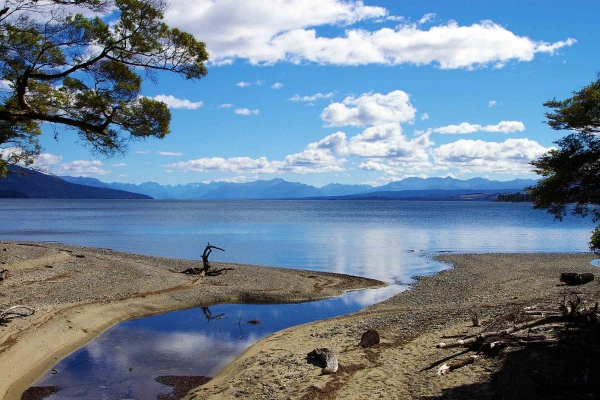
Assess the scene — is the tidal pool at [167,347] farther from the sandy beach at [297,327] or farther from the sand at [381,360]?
the sand at [381,360]

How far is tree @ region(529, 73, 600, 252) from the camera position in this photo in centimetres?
1268

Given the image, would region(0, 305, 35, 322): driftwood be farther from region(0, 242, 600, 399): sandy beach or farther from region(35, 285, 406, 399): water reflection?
region(35, 285, 406, 399): water reflection

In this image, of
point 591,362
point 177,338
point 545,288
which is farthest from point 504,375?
point 545,288

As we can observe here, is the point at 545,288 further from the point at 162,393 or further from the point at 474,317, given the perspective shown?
the point at 162,393

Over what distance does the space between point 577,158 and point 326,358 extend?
911 centimetres

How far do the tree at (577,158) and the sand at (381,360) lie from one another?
5109 mm

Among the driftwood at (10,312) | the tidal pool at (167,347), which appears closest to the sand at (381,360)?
the tidal pool at (167,347)

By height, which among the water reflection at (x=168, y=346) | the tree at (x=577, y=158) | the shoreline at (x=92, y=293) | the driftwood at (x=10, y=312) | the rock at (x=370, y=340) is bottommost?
the water reflection at (x=168, y=346)

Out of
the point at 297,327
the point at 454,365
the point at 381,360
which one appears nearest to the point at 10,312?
the point at 297,327

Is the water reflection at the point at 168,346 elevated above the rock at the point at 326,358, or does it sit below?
below

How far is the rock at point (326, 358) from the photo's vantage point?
1359 centimetres

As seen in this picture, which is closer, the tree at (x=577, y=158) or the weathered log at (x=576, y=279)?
the tree at (x=577, y=158)

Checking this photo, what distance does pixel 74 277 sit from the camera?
29.5 m

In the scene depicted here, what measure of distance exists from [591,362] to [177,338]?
51.4 ft
